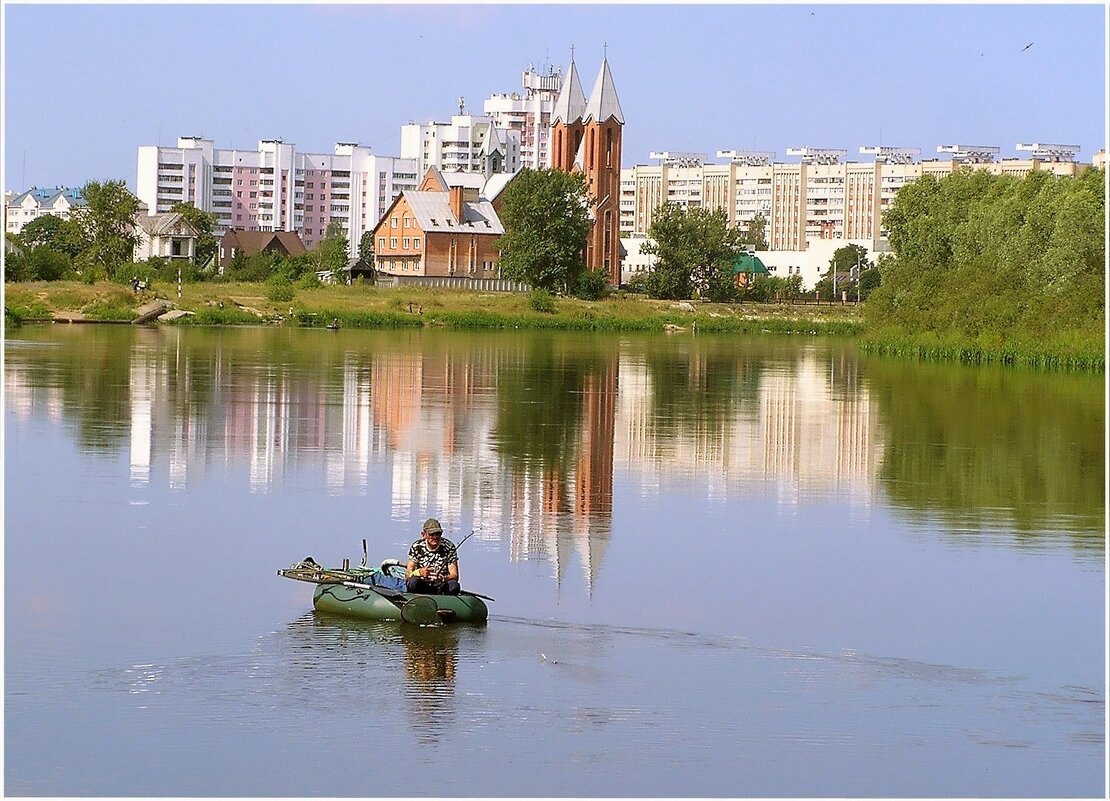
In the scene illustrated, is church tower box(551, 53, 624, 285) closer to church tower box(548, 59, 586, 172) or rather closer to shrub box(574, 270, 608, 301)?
church tower box(548, 59, 586, 172)

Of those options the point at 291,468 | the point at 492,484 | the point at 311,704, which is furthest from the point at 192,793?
the point at 291,468

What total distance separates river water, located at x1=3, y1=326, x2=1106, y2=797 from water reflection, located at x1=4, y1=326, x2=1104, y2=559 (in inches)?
6.1

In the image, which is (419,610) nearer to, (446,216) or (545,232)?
(545,232)

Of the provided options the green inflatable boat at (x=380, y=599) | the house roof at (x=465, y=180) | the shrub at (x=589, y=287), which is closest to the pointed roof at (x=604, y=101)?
the house roof at (x=465, y=180)

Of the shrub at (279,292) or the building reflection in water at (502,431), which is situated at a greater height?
the shrub at (279,292)

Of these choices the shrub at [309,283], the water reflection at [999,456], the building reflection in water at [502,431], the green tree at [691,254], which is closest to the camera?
the water reflection at [999,456]

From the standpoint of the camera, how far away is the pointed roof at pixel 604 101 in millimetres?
122250

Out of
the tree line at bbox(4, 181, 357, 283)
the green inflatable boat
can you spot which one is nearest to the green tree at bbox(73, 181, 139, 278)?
the tree line at bbox(4, 181, 357, 283)

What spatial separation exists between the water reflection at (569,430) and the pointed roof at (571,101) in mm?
73507

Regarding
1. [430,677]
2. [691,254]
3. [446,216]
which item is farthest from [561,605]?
[446,216]

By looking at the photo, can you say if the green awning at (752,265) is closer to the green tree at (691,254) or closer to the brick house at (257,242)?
the green tree at (691,254)

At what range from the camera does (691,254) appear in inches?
4168

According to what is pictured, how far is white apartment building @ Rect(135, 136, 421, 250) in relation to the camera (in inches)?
7416

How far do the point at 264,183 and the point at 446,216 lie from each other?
79.5 metres
